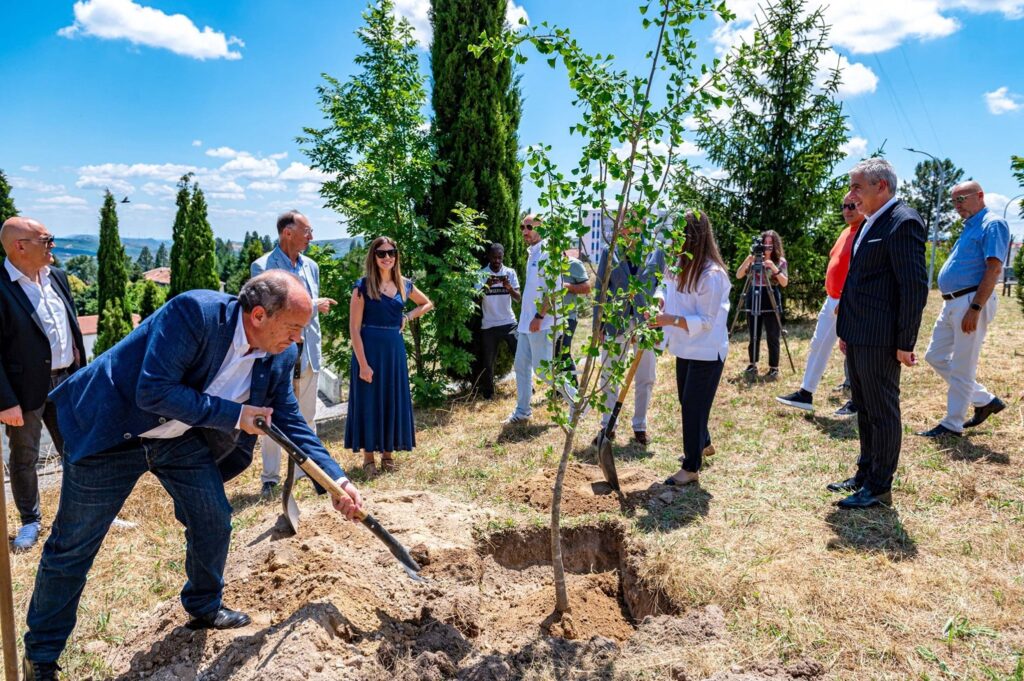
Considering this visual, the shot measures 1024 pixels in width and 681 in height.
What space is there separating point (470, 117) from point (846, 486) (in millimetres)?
6025

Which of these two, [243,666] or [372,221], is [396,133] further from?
[243,666]

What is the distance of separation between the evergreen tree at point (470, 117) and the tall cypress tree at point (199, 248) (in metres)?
16.6

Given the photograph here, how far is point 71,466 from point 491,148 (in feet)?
21.8

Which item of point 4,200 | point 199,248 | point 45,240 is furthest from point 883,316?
point 199,248

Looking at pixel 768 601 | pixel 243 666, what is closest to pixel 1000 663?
pixel 768 601

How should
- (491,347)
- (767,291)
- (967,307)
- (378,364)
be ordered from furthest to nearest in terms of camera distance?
(491,347) → (767,291) → (378,364) → (967,307)

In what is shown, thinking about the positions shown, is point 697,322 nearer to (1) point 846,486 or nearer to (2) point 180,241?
(1) point 846,486

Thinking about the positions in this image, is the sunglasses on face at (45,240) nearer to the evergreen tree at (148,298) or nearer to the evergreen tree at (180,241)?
the evergreen tree at (180,241)

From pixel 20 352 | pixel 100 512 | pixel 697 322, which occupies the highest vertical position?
pixel 697 322

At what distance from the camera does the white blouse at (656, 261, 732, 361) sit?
4.22 metres

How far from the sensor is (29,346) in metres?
3.89

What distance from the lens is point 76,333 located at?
4.30 meters

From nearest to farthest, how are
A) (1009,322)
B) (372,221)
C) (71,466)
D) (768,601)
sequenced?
(71,466)
(768,601)
(372,221)
(1009,322)

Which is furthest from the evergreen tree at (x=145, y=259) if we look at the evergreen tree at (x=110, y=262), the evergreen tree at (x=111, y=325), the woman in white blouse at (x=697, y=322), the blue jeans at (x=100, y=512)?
the blue jeans at (x=100, y=512)
